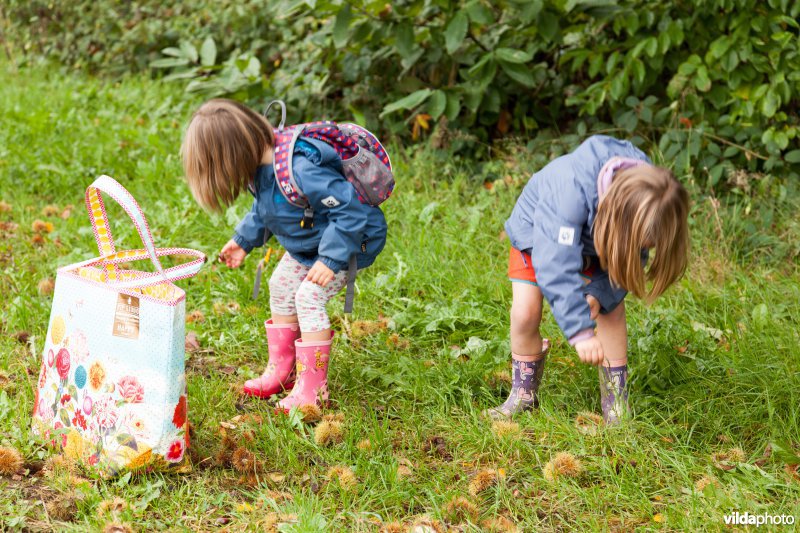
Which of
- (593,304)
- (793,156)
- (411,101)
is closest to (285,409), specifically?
(593,304)

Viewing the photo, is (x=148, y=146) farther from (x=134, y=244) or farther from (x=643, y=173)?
(x=643, y=173)

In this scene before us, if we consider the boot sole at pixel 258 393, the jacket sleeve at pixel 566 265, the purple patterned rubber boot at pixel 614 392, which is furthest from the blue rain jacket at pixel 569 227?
the boot sole at pixel 258 393

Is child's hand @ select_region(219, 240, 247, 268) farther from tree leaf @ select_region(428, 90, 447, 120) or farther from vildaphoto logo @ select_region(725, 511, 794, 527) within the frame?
tree leaf @ select_region(428, 90, 447, 120)

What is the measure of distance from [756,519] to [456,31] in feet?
9.44

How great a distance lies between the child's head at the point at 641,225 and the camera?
2.22 m

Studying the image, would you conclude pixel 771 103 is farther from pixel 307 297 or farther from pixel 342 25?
pixel 307 297

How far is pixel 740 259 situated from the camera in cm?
397

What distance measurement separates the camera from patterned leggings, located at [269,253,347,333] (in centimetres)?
281

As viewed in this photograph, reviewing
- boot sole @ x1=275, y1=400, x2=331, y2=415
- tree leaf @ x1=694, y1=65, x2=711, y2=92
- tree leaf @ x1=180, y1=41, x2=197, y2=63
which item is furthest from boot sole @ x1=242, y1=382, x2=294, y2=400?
tree leaf @ x1=180, y1=41, x2=197, y2=63

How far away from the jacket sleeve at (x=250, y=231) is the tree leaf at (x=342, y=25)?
5.68 feet

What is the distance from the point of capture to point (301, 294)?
281 cm

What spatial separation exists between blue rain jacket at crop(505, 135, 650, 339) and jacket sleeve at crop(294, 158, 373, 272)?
0.57 m

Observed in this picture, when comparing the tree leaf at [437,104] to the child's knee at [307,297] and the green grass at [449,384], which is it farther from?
the child's knee at [307,297]

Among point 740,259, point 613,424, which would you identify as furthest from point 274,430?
point 740,259
